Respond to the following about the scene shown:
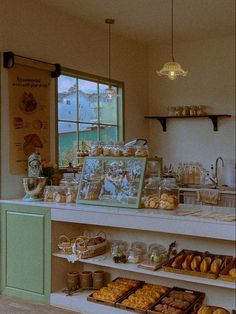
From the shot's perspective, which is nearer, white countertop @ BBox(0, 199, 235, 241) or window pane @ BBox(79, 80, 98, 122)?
white countertop @ BBox(0, 199, 235, 241)

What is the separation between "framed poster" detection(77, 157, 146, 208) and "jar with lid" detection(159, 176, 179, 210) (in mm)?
166

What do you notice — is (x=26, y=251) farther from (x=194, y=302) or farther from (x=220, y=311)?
(x=220, y=311)

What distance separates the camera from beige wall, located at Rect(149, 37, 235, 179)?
5.35m

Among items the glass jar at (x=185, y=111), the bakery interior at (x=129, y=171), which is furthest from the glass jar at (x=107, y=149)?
the glass jar at (x=185, y=111)

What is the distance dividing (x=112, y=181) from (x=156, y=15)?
7.24 ft

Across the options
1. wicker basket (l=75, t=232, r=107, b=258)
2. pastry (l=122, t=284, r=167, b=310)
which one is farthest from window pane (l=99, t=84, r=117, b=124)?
pastry (l=122, t=284, r=167, b=310)

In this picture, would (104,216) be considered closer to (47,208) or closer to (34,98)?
(47,208)

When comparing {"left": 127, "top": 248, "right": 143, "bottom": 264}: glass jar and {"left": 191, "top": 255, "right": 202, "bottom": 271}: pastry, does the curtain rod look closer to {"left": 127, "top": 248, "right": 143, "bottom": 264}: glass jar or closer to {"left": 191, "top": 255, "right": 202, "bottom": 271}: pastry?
{"left": 127, "top": 248, "right": 143, "bottom": 264}: glass jar

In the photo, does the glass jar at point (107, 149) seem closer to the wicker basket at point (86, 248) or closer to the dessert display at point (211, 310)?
the wicker basket at point (86, 248)

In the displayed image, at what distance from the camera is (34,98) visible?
396cm

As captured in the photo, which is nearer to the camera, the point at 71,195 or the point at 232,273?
the point at 232,273

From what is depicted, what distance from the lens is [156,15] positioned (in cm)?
449

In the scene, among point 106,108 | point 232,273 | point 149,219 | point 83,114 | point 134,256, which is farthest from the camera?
point 106,108

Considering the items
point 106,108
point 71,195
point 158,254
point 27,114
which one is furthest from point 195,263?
point 106,108
